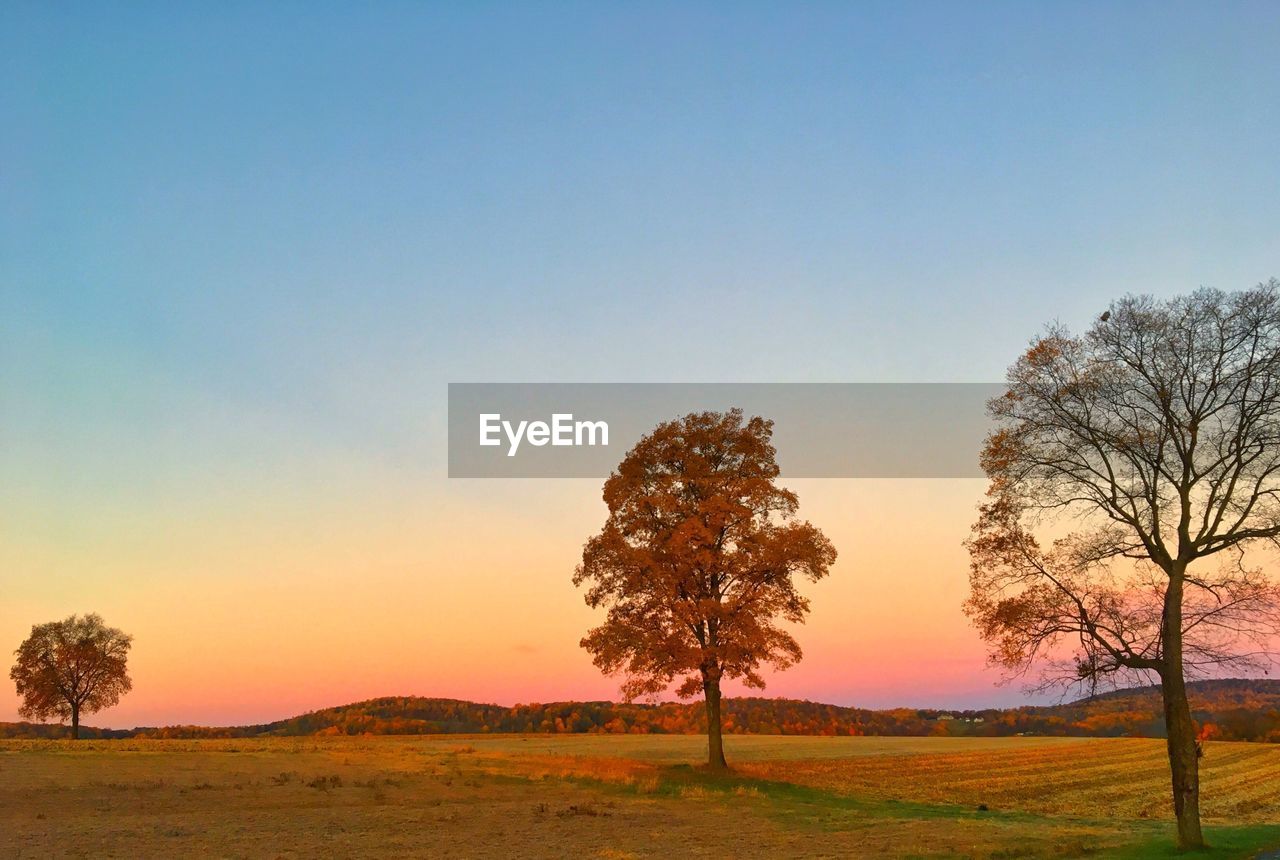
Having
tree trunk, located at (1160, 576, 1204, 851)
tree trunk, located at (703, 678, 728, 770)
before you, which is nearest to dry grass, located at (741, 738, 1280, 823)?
tree trunk, located at (703, 678, 728, 770)

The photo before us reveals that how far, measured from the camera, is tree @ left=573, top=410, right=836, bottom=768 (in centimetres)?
4016

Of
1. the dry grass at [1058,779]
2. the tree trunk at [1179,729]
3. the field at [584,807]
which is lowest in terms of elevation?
the dry grass at [1058,779]

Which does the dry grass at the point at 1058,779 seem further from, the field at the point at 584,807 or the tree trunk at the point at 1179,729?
the tree trunk at the point at 1179,729

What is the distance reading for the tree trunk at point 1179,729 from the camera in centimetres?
2097

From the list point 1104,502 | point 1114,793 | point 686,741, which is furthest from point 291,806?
point 686,741

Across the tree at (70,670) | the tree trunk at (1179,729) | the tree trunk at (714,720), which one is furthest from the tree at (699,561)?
the tree at (70,670)

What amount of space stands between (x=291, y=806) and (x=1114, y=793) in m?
35.1

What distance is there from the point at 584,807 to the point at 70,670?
79.0 meters

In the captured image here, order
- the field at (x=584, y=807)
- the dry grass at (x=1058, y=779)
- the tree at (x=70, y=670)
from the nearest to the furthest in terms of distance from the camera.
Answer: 1. the field at (x=584, y=807)
2. the dry grass at (x=1058, y=779)
3. the tree at (x=70, y=670)

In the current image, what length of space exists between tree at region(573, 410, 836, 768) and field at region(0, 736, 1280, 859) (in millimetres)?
4946

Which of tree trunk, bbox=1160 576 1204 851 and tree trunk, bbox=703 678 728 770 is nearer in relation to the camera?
tree trunk, bbox=1160 576 1204 851

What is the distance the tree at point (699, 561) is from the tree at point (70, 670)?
7012cm

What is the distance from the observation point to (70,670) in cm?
8894

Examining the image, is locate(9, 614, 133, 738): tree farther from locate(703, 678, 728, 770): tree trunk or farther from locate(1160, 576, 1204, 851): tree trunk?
locate(1160, 576, 1204, 851): tree trunk
